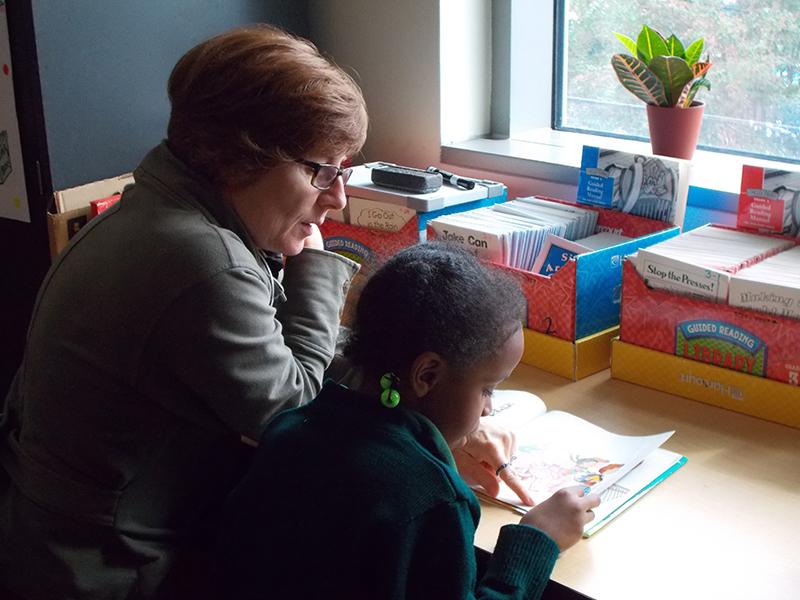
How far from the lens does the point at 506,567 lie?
3.57 ft

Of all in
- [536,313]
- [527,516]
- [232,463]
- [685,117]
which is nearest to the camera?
[527,516]

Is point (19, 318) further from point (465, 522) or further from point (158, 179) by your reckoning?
point (465, 522)

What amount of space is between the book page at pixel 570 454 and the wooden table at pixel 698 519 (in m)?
0.04

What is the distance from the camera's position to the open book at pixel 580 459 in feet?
4.33

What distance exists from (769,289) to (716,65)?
792 millimetres

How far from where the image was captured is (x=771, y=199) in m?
1.67

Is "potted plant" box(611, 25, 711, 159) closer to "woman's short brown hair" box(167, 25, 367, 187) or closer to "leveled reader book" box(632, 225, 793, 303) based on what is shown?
"leveled reader book" box(632, 225, 793, 303)

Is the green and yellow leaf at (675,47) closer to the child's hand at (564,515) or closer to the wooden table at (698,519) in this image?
the wooden table at (698,519)

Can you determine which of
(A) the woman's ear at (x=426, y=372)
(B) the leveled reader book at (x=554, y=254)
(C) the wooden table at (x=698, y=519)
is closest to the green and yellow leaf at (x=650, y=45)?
(B) the leveled reader book at (x=554, y=254)

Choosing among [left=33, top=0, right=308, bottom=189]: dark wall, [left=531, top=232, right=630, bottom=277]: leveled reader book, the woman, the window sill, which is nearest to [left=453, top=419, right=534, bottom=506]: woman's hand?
the woman

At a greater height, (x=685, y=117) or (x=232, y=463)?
(x=685, y=117)

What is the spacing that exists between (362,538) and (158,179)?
519 mm

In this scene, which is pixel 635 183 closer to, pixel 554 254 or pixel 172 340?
pixel 554 254

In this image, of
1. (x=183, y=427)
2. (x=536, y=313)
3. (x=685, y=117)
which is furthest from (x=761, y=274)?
(x=183, y=427)
